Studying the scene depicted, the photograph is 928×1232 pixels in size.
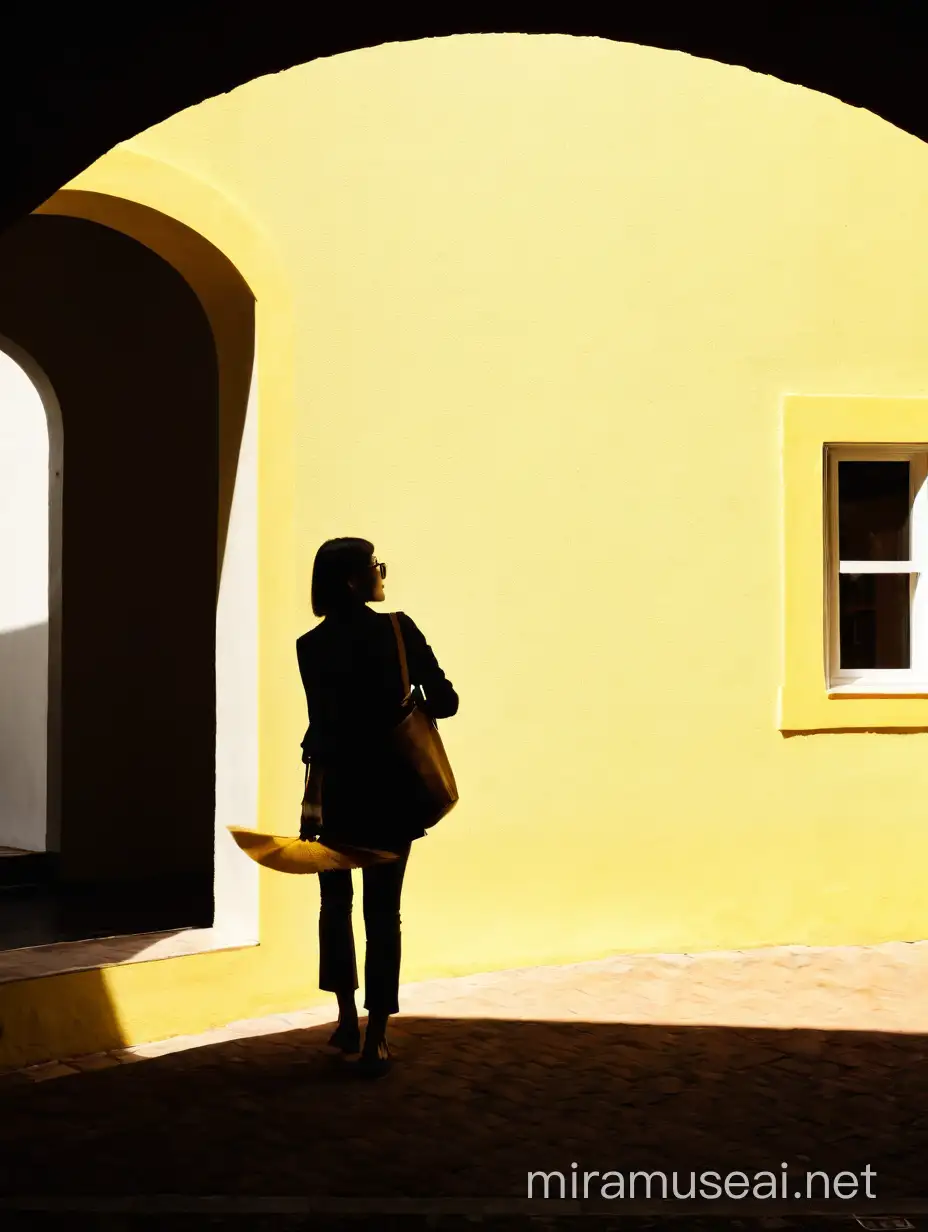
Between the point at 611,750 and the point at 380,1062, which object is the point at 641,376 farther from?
the point at 380,1062

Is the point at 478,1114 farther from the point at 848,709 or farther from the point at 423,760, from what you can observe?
the point at 848,709

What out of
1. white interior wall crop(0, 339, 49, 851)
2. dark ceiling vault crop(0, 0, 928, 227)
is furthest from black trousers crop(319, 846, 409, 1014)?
white interior wall crop(0, 339, 49, 851)

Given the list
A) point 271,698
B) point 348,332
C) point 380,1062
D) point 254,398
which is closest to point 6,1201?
point 380,1062

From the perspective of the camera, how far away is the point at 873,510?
724 centimetres

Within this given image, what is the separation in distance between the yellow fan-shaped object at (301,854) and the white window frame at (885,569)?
3.16m

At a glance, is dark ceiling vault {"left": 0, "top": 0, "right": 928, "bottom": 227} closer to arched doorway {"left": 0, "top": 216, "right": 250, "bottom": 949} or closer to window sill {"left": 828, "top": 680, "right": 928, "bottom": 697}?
window sill {"left": 828, "top": 680, "right": 928, "bottom": 697}

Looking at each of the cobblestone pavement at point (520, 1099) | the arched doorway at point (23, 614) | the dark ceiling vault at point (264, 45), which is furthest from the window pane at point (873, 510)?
the arched doorway at point (23, 614)

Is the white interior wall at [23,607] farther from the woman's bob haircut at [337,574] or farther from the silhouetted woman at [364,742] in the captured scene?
the woman's bob haircut at [337,574]

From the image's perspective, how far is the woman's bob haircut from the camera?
496 cm

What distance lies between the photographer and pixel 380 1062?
195 inches

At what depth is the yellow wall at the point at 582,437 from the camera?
630cm

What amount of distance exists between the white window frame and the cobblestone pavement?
56.6 inches

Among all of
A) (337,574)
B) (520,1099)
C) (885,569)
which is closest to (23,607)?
(337,574)

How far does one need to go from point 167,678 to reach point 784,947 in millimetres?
3814
